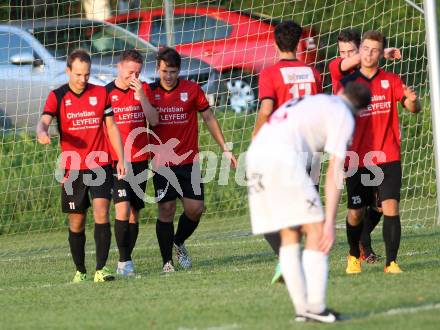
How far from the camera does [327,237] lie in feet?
21.1

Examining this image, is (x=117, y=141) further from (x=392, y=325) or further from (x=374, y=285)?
(x=392, y=325)

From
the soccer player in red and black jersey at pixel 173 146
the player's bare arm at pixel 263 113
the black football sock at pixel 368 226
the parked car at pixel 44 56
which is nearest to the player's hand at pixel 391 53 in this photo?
the player's bare arm at pixel 263 113

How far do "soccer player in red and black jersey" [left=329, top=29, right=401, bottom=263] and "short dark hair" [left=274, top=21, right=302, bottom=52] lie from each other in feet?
2.11

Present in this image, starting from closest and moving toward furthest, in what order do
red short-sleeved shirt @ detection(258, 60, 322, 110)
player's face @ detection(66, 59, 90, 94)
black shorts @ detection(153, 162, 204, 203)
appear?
red short-sleeved shirt @ detection(258, 60, 322, 110), player's face @ detection(66, 59, 90, 94), black shorts @ detection(153, 162, 204, 203)

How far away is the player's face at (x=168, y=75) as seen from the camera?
384 inches

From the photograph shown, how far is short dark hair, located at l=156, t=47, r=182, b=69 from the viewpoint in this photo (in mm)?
9594

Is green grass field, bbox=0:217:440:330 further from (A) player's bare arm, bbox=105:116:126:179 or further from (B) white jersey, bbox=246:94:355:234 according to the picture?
(A) player's bare arm, bbox=105:116:126:179

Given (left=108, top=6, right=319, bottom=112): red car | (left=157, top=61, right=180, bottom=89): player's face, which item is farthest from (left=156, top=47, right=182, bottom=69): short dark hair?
(left=108, top=6, right=319, bottom=112): red car

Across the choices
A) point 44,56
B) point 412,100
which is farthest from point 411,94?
point 44,56

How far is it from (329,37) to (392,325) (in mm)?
8486

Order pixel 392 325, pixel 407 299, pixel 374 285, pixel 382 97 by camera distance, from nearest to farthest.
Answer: pixel 392 325, pixel 407 299, pixel 374 285, pixel 382 97

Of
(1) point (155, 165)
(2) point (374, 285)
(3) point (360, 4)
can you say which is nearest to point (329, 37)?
(3) point (360, 4)

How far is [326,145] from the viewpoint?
6402mm

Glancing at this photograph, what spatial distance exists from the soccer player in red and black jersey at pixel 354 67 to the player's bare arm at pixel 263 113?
0.74 m
